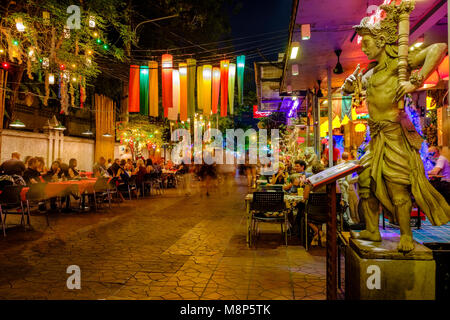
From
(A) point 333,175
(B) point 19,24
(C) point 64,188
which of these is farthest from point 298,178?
(B) point 19,24

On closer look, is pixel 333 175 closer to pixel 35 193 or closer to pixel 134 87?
pixel 35 193

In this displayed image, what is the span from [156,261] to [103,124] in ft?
55.3

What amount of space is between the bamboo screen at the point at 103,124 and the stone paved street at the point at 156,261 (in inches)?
481

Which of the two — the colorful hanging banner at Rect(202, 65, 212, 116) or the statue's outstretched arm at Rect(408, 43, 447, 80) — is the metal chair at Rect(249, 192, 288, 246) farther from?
the colorful hanging banner at Rect(202, 65, 212, 116)

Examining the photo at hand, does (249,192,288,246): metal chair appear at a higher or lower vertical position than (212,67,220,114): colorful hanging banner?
lower

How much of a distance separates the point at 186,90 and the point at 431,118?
8.00 m

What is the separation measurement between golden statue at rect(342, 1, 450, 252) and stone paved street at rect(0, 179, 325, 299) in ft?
4.79

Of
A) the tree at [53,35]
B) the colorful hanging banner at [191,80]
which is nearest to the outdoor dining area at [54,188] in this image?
the tree at [53,35]

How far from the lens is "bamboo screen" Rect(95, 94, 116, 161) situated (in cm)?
1887

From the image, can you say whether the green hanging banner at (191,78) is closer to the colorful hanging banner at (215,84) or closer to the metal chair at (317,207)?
the colorful hanging banner at (215,84)

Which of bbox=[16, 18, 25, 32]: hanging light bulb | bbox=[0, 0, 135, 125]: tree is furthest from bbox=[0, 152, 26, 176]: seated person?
bbox=[16, 18, 25, 32]: hanging light bulb

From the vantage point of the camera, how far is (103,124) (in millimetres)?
19375
